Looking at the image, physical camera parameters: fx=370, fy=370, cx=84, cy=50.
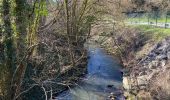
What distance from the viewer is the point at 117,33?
3881 centimetres

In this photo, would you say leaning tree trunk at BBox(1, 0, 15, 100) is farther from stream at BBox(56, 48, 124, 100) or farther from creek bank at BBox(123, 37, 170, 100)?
creek bank at BBox(123, 37, 170, 100)

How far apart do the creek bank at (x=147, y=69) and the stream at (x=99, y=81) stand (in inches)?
34.4

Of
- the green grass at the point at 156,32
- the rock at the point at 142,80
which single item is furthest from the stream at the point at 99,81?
the green grass at the point at 156,32

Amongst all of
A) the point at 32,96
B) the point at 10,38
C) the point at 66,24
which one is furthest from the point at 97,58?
the point at 10,38

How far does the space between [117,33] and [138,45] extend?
2.73m

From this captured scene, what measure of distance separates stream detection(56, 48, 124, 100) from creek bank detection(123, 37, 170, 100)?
2.86ft

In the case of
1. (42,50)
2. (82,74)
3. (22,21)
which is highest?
(22,21)

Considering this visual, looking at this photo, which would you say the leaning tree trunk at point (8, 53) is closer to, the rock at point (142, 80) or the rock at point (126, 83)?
the rock at point (126, 83)

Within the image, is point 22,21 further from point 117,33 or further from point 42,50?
point 117,33

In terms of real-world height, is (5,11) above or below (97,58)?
above

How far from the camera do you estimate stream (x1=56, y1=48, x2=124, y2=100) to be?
25.6 m

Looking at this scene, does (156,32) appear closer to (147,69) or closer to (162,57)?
(162,57)

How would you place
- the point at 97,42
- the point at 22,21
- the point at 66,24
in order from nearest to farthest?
the point at 22,21, the point at 66,24, the point at 97,42

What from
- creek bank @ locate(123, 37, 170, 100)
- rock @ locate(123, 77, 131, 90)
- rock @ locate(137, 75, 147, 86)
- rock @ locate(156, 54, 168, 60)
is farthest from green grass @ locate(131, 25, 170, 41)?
rock @ locate(137, 75, 147, 86)
